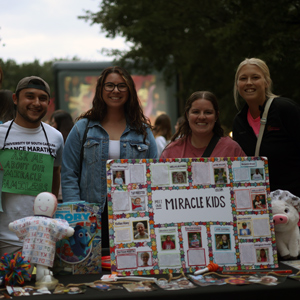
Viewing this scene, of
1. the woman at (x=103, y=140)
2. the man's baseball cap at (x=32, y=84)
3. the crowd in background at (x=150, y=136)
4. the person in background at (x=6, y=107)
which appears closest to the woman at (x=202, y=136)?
the crowd in background at (x=150, y=136)

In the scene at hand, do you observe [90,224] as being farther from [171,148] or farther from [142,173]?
[171,148]

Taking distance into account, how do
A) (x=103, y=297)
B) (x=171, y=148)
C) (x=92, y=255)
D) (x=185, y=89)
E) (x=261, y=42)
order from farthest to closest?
(x=185, y=89) < (x=261, y=42) < (x=171, y=148) < (x=92, y=255) < (x=103, y=297)

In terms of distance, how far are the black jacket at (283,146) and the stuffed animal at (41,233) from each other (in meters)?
1.50

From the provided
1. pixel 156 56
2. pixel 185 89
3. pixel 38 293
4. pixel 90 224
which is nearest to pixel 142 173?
pixel 90 224

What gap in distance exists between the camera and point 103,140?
3.27 m

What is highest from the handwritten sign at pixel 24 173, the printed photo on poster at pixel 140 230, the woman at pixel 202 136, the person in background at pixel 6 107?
the person in background at pixel 6 107

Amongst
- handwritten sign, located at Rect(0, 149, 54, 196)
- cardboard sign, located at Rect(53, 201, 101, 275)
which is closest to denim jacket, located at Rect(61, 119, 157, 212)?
handwritten sign, located at Rect(0, 149, 54, 196)

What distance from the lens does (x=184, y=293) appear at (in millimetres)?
2355

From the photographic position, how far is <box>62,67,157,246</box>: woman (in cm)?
324

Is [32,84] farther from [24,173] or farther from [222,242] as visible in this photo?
[222,242]

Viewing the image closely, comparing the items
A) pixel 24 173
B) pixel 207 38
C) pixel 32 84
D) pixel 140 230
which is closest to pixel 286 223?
pixel 140 230

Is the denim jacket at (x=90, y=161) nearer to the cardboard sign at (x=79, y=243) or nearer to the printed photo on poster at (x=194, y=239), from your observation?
the cardboard sign at (x=79, y=243)

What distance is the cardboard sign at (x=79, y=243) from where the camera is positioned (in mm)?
2756

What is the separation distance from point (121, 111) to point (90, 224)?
95cm
